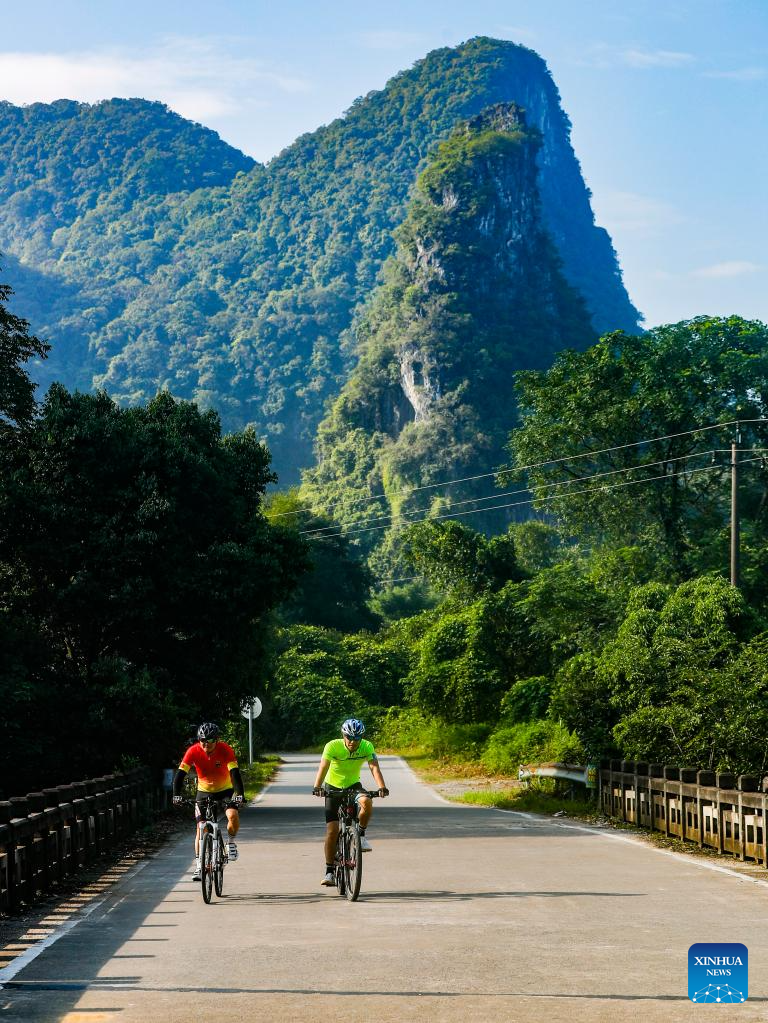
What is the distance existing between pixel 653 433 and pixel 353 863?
41.7 metres

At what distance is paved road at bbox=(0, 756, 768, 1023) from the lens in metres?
8.54

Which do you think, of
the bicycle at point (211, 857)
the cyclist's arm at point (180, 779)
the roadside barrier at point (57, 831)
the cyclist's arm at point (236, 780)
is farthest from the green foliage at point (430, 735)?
the bicycle at point (211, 857)

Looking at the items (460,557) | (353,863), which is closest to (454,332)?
(460,557)

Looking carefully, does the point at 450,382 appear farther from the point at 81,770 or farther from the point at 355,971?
the point at 355,971

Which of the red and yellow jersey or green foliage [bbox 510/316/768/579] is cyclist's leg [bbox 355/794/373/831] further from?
green foliage [bbox 510/316/768/579]

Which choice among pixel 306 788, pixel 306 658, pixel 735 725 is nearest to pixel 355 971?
pixel 735 725

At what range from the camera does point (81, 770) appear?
90.7 feet

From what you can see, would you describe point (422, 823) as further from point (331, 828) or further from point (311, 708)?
point (311, 708)

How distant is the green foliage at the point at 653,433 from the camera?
53.1 meters

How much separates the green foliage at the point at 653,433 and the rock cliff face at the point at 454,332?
289 feet

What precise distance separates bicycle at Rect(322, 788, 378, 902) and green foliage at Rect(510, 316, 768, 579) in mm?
38325

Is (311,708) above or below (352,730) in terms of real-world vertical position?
above

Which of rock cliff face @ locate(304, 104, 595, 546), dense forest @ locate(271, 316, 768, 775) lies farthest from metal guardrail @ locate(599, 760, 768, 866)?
rock cliff face @ locate(304, 104, 595, 546)

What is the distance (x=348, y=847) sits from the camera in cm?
1392
